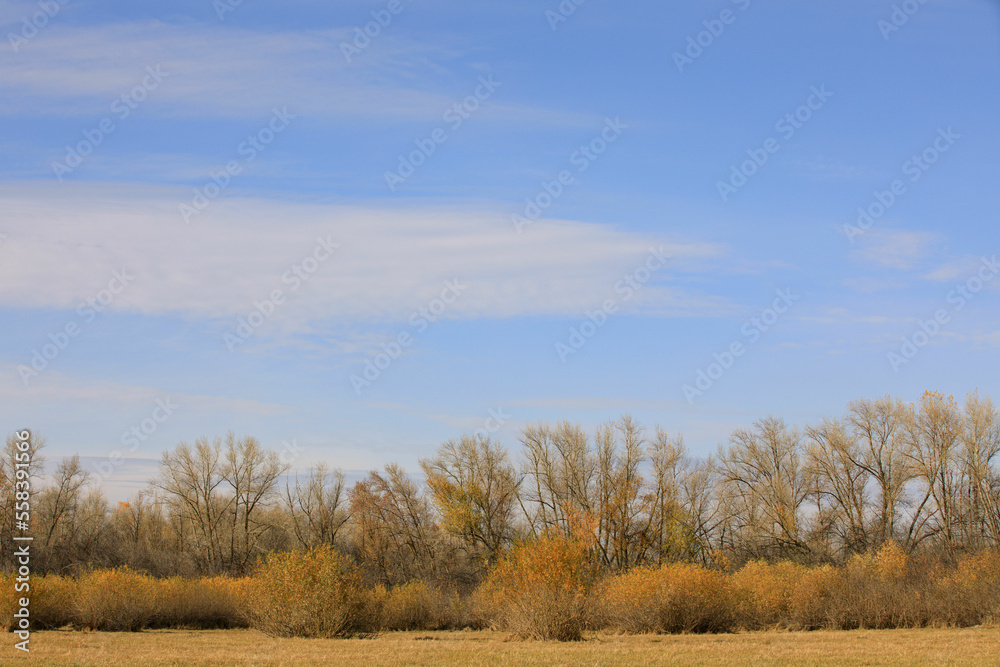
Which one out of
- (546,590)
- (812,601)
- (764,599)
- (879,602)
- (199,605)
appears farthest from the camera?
Answer: (199,605)

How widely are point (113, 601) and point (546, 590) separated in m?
22.8

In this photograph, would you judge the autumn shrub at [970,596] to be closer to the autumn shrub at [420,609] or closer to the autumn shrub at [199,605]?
the autumn shrub at [420,609]

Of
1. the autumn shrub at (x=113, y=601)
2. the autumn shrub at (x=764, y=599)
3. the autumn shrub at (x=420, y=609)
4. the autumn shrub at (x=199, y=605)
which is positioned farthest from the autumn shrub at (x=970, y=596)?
the autumn shrub at (x=113, y=601)

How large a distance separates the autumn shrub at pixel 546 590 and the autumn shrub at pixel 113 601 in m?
20.0

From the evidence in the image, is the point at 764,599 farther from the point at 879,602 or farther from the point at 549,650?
the point at 549,650

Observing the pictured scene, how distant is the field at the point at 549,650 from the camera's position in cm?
2411

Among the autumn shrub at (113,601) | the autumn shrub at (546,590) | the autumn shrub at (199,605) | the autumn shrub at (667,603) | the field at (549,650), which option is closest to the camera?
the field at (549,650)

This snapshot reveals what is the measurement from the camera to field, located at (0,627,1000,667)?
949 inches

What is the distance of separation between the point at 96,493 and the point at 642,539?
55003 mm

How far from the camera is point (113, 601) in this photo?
1652 inches

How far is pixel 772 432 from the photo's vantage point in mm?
64500

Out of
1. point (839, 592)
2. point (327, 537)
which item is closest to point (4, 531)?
point (327, 537)

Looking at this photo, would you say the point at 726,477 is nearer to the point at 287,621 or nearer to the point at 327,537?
the point at 327,537

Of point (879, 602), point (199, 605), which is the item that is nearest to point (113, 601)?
point (199, 605)
